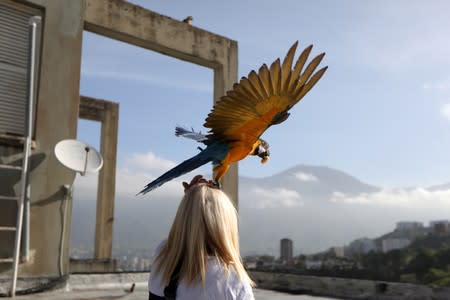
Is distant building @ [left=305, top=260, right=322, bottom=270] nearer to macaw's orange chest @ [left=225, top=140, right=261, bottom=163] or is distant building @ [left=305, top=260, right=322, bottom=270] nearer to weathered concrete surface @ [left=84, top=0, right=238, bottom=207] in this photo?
weathered concrete surface @ [left=84, top=0, right=238, bottom=207]

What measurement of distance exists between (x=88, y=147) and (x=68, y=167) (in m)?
0.49

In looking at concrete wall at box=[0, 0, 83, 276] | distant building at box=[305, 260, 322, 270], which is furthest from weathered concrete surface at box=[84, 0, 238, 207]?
distant building at box=[305, 260, 322, 270]

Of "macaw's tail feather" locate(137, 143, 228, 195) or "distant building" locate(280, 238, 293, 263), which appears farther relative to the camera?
"distant building" locate(280, 238, 293, 263)

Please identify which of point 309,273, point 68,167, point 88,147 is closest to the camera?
point 68,167

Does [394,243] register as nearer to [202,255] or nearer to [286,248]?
[286,248]

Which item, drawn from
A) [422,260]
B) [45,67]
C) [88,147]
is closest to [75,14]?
[45,67]

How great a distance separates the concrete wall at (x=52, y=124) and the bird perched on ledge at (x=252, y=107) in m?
4.03

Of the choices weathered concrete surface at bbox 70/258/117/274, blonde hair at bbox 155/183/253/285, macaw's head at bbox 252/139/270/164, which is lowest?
weathered concrete surface at bbox 70/258/117/274

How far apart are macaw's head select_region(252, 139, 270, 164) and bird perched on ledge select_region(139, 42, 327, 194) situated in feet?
0.07

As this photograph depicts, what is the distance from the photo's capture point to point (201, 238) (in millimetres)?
1505

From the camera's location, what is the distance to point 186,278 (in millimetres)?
1462

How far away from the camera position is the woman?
4.76ft

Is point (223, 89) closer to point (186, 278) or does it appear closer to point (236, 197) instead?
point (236, 197)

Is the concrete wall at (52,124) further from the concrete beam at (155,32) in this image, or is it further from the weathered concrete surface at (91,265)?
the weathered concrete surface at (91,265)
